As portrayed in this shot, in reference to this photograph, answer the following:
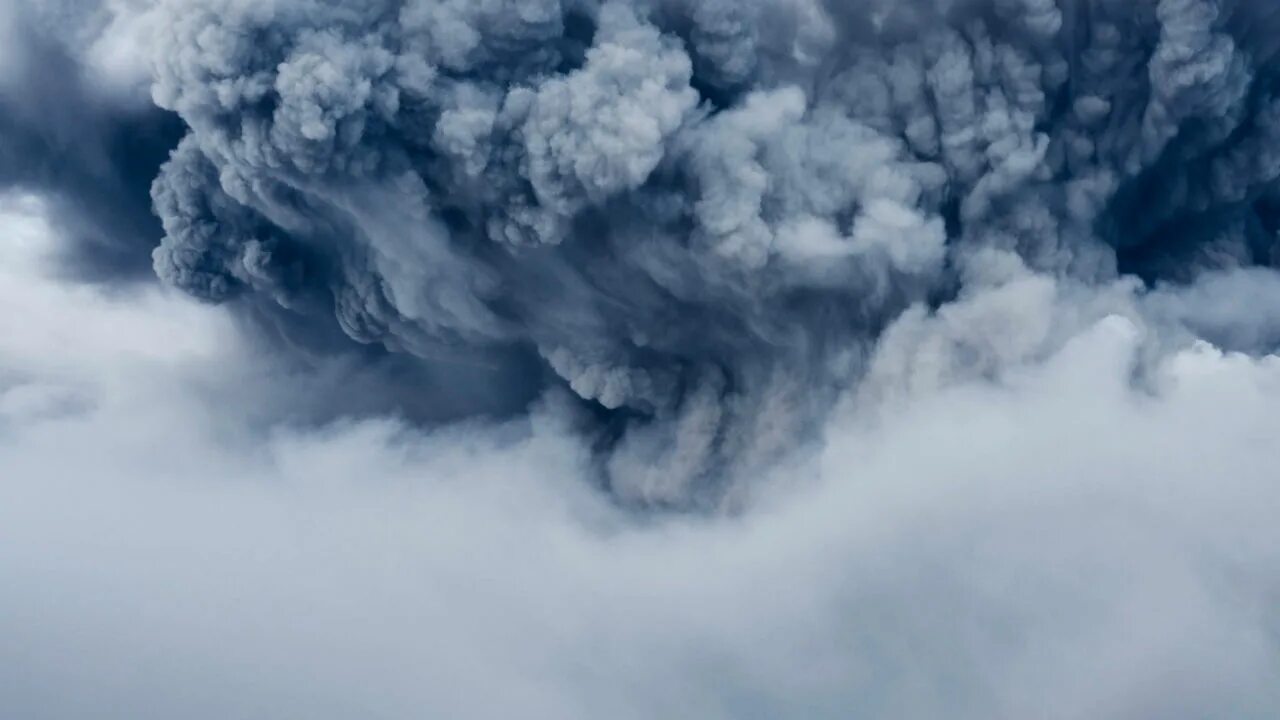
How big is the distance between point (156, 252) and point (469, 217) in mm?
10409

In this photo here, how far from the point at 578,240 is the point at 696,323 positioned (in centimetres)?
501

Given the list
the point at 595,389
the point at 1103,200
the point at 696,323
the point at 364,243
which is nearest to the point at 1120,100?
the point at 1103,200

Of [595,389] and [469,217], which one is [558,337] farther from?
[469,217]

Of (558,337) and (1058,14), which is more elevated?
(1058,14)

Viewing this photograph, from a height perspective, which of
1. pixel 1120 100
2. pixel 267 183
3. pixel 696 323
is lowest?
pixel 267 183

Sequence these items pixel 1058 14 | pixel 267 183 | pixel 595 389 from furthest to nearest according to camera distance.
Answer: pixel 595 389 → pixel 267 183 → pixel 1058 14

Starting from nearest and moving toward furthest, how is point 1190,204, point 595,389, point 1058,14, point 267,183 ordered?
point 1058,14
point 267,183
point 1190,204
point 595,389

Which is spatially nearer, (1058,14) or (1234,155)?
(1058,14)

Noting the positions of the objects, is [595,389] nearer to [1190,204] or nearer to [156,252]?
[156,252]

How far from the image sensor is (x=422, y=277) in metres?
40.0

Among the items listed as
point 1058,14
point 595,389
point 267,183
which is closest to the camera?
point 1058,14

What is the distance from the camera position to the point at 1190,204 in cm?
4088

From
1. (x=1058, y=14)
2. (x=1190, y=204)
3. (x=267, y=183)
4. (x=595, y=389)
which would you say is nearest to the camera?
(x=1058, y=14)

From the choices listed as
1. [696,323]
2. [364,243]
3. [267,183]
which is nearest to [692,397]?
[696,323]
